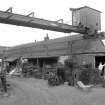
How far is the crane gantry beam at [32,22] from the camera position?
13355 mm

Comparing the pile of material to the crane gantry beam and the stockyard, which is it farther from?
the crane gantry beam

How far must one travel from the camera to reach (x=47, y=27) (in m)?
16.0

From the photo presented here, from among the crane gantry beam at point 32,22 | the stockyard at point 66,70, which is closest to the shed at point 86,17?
the stockyard at point 66,70

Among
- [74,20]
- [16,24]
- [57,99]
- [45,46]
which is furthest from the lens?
[45,46]

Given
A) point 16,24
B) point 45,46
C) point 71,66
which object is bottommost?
point 71,66

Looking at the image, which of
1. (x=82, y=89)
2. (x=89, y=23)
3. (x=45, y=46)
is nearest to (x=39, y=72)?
(x=45, y=46)

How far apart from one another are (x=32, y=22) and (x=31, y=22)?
10 cm

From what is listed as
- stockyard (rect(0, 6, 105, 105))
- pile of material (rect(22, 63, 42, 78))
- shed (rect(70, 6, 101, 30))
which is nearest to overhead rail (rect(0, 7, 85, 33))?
stockyard (rect(0, 6, 105, 105))

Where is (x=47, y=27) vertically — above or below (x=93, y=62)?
above

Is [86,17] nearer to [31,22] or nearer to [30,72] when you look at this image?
[31,22]

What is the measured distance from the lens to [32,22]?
1484 cm

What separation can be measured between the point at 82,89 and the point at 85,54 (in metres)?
5.88

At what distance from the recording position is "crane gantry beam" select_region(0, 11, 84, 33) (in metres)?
13.4

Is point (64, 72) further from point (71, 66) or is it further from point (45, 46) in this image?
point (45, 46)
